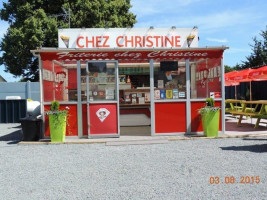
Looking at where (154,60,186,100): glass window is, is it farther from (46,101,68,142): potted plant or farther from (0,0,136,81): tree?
(0,0,136,81): tree

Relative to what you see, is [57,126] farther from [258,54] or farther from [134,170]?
[258,54]

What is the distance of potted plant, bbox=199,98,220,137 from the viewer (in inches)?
351

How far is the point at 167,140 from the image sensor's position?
8.65 metres

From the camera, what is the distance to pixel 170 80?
31.2 ft

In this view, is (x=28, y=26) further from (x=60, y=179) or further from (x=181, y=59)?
(x=60, y=179)

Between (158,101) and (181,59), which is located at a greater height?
(181,59)

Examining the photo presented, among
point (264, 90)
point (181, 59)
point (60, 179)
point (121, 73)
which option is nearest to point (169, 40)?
point (181, 59)

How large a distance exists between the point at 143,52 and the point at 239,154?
13.5 ft

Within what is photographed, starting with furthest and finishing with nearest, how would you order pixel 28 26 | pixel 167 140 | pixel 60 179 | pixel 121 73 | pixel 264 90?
pixel 28 26 < pixel 264 90 < pixel 121 73 < pixel 167 140 < pixel 60 179

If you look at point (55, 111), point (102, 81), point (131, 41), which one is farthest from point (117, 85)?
point (55, 111)

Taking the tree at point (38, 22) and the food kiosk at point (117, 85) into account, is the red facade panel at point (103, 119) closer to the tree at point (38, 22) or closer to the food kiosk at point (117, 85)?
the food kiosk at point (117, 85)
